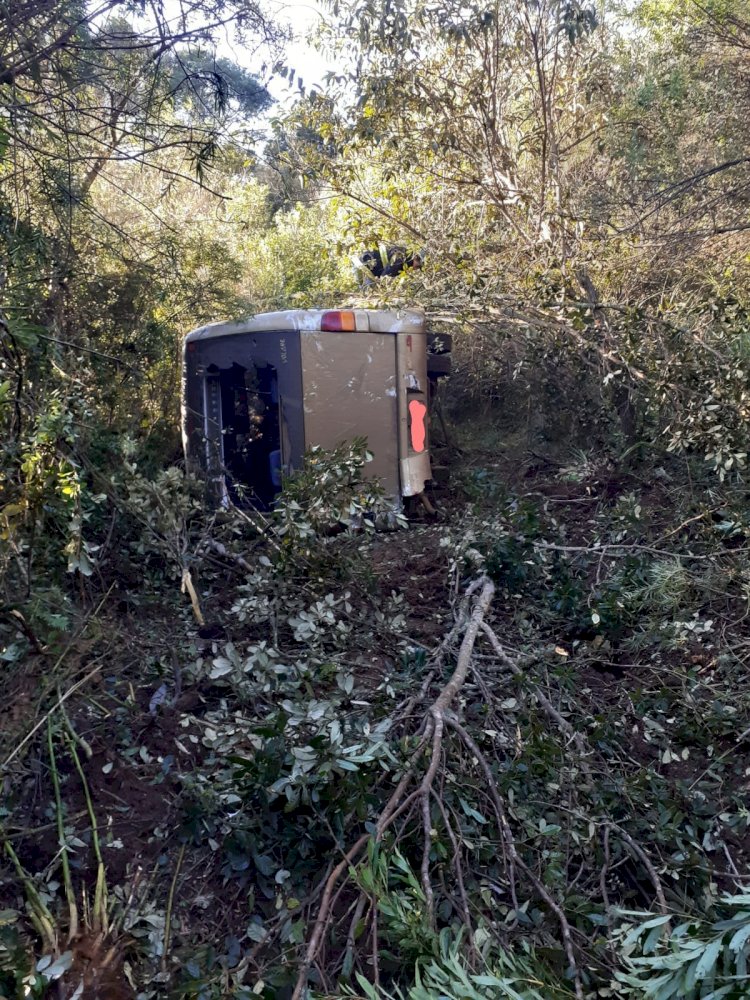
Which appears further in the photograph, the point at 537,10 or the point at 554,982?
the point at 537,10

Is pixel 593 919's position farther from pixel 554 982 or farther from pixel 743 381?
pixel 743 381

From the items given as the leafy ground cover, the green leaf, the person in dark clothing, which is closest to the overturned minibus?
the person in dark clothing

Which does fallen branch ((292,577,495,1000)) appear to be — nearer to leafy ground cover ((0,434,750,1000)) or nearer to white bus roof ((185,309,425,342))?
leafy ground cover ((0,434,750,1000))

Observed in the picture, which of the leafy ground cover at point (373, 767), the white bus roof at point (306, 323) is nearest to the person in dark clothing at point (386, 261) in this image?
the white bus roof at point (306, 323)

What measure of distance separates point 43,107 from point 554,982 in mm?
4796

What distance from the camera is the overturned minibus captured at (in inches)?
261

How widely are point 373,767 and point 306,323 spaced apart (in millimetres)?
4220

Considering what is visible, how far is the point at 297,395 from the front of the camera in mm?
6617

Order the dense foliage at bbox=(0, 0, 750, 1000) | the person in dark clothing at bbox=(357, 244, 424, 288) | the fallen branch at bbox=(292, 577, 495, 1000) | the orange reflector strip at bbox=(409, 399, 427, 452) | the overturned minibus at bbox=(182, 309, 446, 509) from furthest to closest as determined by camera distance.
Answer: the person in dark clothing at bbox=(357, 244, 424, 288) → the orange reflector strip at bbox=(409, 399, 427, 452) → the overturned minibus at bbox=(182, 309, 446, 509) → the dense foliage at bbox=(0, 0, 750, 1000) → the fallen branch at bbox=(292, 577, 495, 1000)

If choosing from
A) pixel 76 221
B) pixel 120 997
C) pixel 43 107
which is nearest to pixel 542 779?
pixel 120 997

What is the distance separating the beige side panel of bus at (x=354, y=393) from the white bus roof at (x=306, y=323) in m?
0.07

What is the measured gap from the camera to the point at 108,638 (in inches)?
171

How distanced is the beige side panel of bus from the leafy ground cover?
55.0 inches

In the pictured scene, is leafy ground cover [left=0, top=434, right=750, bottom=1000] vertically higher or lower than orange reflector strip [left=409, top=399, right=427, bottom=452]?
lower
